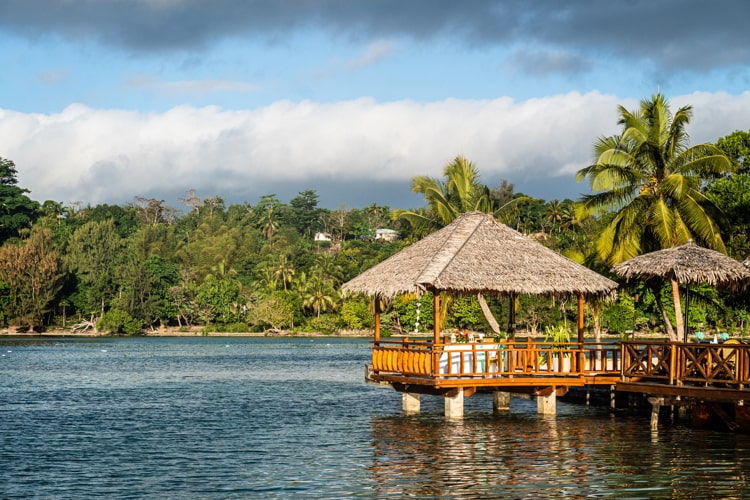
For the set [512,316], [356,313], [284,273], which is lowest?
[512,316]

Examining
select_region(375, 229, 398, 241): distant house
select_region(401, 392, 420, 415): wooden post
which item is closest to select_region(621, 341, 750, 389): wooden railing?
select_region(401, 392, 420, 415): wooden post

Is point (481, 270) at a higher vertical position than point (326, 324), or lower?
higher

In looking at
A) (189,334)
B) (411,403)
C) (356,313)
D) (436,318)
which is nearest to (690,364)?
(436,318)

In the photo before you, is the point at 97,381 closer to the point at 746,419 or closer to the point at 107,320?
the point at 746,419

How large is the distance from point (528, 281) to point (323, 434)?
660cm

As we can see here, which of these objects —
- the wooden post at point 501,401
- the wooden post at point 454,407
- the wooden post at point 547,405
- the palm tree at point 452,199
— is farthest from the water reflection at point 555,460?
the palm tree at point 452,199

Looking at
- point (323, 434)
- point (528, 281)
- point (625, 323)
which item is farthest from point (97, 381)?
point (625, 323)

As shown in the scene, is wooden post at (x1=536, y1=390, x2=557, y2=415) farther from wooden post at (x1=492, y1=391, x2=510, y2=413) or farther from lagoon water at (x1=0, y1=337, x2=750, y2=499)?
wooden post at (x1=492, y1=391, x2=510, y2=413)

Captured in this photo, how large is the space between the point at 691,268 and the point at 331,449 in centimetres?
968

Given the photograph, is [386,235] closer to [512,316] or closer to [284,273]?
[284,273]

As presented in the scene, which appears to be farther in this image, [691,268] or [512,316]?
[512,316]

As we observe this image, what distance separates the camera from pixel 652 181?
32.2m

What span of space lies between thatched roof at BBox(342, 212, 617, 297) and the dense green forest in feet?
20.4

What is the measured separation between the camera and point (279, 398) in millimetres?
35531
